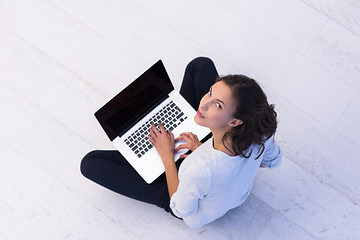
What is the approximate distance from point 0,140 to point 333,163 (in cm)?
161

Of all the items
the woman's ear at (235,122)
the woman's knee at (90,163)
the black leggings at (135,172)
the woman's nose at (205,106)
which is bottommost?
the woman's knee at (90,163)

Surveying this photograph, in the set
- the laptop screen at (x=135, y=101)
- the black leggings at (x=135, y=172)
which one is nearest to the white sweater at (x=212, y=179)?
the black leggings at (x=135, y=172)

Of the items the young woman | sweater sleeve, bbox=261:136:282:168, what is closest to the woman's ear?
the young woman

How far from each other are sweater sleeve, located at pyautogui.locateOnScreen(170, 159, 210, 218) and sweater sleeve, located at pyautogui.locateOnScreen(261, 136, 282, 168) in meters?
0.24

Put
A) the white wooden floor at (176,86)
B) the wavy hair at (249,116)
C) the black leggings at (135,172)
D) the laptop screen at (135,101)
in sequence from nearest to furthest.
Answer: the wavy hair at (249,116), the laptop screen at (135,101), the black leggings at (135,172), the white wooden floor at (176,86)

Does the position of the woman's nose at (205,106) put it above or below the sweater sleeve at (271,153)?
above

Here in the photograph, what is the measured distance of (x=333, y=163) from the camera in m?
1.69

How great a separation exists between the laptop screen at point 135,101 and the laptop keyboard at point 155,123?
0.12 feet

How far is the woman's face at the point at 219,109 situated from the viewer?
1050 mm

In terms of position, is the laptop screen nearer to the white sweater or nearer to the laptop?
the laptop

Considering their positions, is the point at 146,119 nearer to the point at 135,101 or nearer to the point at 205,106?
the point at 135,101

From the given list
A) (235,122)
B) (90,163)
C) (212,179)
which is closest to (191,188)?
(212,179)

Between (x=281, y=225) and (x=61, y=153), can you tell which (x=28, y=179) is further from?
(x=281, y=225)

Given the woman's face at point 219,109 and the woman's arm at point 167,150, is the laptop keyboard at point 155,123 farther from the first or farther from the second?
the woman's face at point 219,109
